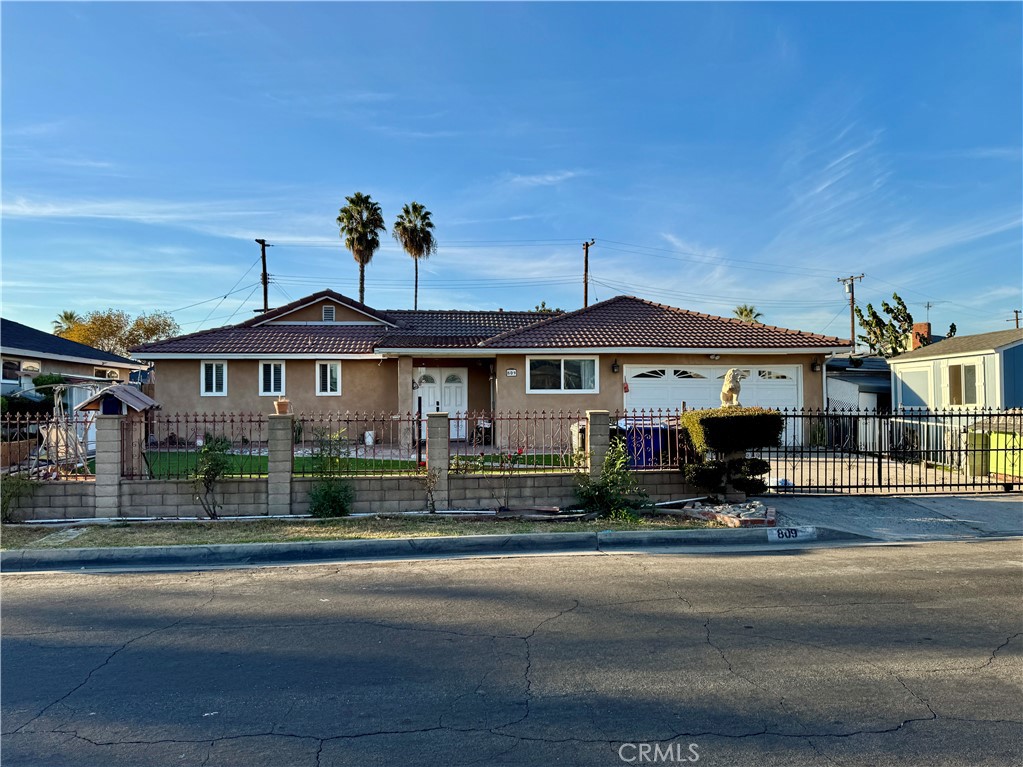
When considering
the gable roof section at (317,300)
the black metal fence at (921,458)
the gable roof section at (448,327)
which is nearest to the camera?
the black metal fence at (921,458)

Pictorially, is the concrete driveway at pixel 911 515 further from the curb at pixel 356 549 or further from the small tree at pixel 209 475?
the small tree at pixel 209 475

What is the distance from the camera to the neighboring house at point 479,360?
59.8 feet

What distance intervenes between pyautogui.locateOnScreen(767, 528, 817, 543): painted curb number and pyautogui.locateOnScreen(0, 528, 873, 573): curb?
0.33ft

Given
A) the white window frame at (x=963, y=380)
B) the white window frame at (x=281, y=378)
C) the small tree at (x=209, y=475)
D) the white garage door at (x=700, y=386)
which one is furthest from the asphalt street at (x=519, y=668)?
the white window frame at (x=281, y=378)

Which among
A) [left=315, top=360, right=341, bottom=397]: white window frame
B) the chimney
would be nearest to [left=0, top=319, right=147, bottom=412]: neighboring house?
[left=315, top=360, right=341, bottom=397]: white window frame

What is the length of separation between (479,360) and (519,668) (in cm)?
1642

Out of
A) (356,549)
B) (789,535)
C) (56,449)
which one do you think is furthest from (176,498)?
(789,535)

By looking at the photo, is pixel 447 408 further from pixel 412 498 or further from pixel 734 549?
pixel 734 549

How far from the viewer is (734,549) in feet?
27.1

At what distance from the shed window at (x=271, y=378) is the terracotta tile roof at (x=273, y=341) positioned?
534mm

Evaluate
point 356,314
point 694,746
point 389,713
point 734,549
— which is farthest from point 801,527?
point 356,314

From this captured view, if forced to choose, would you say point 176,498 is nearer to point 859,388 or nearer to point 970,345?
point 970,345

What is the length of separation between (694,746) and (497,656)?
5.21ft

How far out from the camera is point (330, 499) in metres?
9.58
